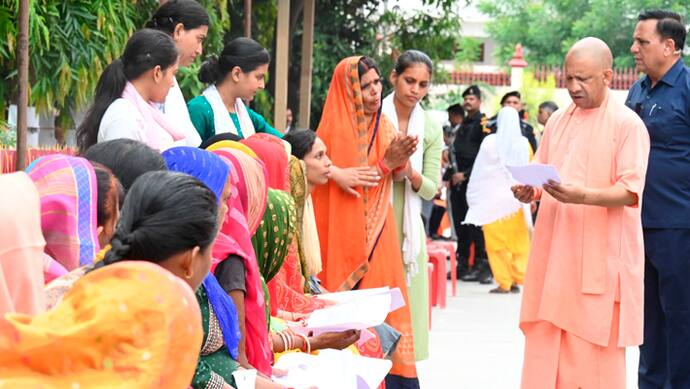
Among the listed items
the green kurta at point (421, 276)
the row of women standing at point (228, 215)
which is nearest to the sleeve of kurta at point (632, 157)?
the row of women standing at point (228, 215)

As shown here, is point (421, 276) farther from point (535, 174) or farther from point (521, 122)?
point (521, 122)

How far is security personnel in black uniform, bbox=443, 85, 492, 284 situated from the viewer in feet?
41.6

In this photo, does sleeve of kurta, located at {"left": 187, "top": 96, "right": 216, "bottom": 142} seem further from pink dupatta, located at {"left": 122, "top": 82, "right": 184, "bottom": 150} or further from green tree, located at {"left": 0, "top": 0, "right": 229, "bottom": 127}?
green tree, located at {"left": 0, "top": 0, "right": 229, "bottom": 127}

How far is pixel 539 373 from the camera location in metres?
5.63

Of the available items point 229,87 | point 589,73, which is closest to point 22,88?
point 229,87

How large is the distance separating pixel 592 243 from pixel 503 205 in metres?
6.17

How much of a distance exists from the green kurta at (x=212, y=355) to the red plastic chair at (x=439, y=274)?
23.1ft

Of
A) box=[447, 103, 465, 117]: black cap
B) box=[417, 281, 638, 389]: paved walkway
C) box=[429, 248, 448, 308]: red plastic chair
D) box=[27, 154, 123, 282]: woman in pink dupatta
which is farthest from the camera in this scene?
box=[447, 103, 465, 117]: black cap

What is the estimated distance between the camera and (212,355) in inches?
132

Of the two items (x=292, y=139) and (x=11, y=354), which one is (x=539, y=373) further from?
(x=11, y=354)

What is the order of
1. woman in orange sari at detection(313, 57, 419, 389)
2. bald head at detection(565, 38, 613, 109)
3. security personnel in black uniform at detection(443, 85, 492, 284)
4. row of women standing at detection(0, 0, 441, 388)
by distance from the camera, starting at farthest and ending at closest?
security personnel in black uniform at detection(443, 85, 492, 284) < woman in orange sari at detection(313, 57, 419, 389) < bald head at detection(565, 38, 613, 109) < row of women standing at detection(0, 0, 441, 388)

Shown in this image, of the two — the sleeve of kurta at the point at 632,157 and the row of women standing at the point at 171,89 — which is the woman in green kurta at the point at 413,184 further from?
the sleeve of kurta at the point at 632,157

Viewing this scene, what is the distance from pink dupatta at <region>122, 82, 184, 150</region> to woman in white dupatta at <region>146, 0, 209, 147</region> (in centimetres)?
51

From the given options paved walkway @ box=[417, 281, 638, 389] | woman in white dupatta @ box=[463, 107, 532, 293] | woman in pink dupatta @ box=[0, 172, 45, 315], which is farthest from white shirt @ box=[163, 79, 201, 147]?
woman in white dupatta @ box=[463, 107, 532, 293]
